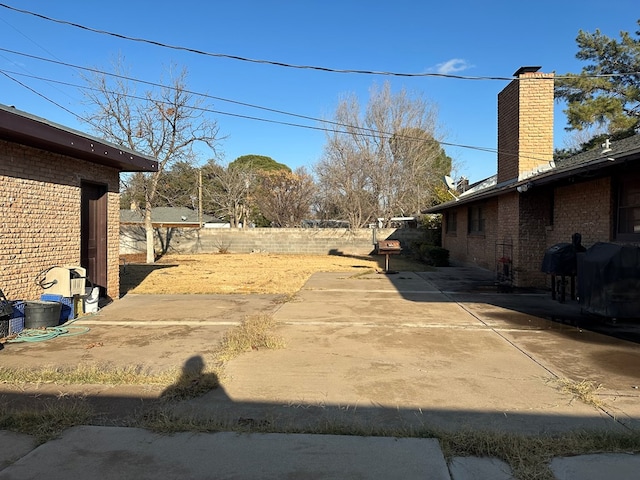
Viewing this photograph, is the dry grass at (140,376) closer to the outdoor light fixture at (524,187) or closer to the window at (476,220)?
the outdoor light fixture at (524,187)

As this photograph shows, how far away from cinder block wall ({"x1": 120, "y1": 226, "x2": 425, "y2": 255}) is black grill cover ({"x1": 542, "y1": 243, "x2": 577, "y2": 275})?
18731 millimetres

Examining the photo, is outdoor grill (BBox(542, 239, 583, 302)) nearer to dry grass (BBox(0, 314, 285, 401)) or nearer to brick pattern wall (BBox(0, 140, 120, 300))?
dry grass (BBox(0, 314, 285, 401))

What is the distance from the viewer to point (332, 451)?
3305 mm

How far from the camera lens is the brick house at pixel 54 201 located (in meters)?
7.32

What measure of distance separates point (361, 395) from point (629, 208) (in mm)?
7533

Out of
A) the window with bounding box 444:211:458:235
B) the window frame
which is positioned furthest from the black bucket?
the window with bounding box 444:211:458:235

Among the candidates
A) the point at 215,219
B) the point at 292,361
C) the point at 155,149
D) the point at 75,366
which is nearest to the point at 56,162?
the point at 75,366

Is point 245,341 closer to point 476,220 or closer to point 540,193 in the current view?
point 540,193

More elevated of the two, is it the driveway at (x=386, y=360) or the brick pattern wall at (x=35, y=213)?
the brick pattern wall at (x=35, y=213)

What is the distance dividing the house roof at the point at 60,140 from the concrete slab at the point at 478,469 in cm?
713

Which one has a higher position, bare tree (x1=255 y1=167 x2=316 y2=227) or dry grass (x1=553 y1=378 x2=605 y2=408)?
bare tree (x1=255 y1=167 x2=316 y2=227)

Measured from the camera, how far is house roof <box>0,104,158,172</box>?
664 cm

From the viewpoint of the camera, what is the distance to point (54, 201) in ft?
27.7

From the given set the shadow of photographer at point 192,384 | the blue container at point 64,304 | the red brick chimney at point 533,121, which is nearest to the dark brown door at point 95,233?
the blue container at point 64,304
